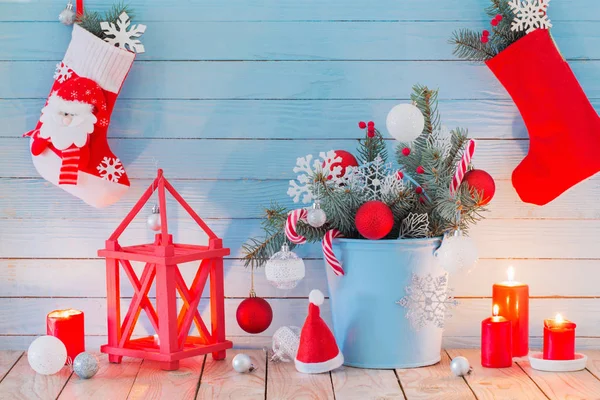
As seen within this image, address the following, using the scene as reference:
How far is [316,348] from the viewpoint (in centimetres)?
162

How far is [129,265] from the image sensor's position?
1.72m

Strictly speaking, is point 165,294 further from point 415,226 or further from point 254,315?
point 415,226

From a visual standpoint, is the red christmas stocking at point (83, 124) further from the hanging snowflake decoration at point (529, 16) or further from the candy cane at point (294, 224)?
the hanging snowflake decoration at point (529, 16)

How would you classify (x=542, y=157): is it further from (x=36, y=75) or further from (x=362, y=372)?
(x=36, y=75)

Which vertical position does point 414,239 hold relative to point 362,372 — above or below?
above

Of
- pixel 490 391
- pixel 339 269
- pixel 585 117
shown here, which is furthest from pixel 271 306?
pixel 585 117

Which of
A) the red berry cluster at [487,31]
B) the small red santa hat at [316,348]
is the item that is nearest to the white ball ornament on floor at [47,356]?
the small red santa hat at [316,348]

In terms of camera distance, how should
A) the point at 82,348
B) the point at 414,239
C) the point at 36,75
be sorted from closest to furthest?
the point at 414,239
the point at 82,348
the point at 36,75

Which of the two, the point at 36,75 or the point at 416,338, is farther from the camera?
the point at 36,75

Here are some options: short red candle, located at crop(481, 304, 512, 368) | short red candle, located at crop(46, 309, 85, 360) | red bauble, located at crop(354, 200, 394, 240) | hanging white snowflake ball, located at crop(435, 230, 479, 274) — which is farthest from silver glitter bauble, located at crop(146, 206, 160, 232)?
short red candle, located at crop(481, 304, 512, 368)

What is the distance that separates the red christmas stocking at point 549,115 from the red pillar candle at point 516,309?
0.73 feet

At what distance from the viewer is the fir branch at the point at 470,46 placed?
1821mm

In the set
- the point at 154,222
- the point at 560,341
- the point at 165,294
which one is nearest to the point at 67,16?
the point at 154,222

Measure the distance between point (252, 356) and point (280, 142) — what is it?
1.67 ft
